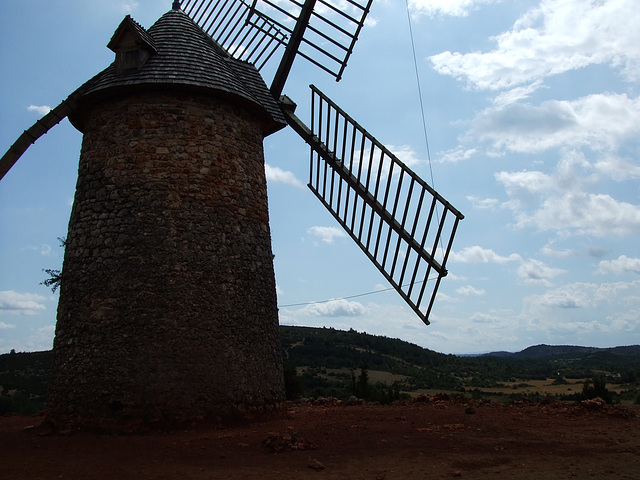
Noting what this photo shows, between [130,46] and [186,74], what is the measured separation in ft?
4.36

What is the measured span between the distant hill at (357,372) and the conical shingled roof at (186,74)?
8.95m

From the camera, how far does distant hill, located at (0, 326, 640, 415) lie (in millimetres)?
18047

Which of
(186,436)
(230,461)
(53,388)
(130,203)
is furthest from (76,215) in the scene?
(230,461)

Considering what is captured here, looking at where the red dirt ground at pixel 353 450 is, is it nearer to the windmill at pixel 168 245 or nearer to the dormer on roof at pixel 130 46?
the windmill at pixel 168 245

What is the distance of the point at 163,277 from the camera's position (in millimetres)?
7848

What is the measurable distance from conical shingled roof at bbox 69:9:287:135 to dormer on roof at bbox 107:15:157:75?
0.12 metres

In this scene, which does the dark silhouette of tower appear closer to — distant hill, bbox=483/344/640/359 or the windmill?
the windmill

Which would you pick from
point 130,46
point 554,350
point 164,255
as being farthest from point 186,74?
point 554,350

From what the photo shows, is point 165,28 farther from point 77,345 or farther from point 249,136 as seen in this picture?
point 77,345

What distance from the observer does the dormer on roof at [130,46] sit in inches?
354

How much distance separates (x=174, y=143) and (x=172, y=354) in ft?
10.9

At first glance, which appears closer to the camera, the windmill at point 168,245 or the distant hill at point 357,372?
the windmill at point 168,245

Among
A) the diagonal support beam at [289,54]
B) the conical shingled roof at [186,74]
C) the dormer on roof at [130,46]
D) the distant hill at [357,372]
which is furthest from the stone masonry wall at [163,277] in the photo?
the distant hill at [357,372]

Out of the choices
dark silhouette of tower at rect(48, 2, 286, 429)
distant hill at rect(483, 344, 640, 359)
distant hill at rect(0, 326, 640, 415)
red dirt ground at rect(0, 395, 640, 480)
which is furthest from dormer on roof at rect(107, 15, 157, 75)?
distant hill at rect(483, 344, 640, 359)
